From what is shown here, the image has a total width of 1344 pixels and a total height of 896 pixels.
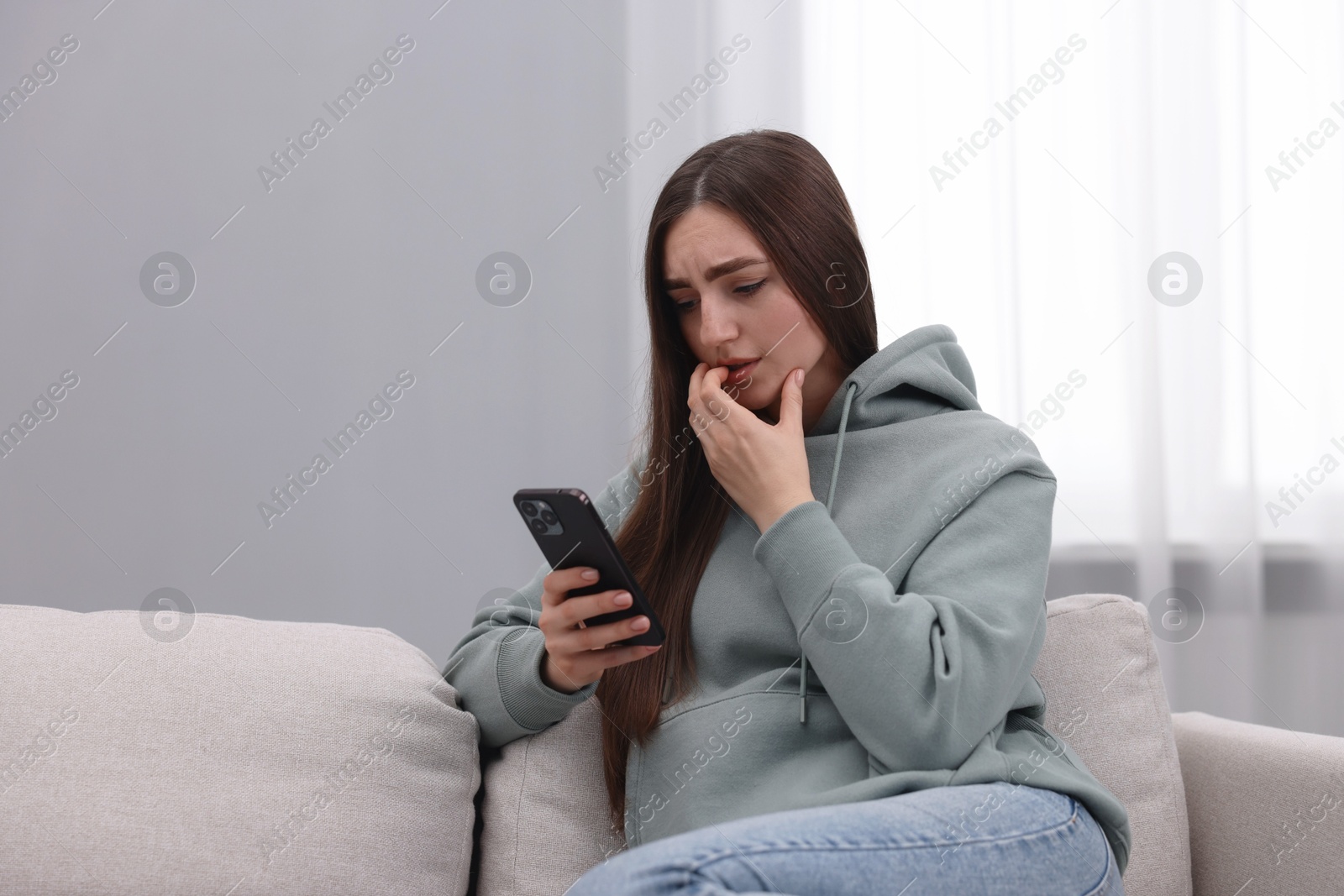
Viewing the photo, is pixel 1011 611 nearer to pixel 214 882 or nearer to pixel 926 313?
pixel 214 882

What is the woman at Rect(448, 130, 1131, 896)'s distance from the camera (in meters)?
0.81

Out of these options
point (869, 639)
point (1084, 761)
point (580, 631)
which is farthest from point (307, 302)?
point (1084, 761)

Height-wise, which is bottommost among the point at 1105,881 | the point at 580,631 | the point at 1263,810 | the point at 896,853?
the point at 1263,810

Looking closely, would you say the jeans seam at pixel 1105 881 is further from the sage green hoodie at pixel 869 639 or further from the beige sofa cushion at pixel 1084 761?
the beige sofa cushion at pixel 1084 761

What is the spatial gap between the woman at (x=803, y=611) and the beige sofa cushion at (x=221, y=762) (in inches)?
5.0

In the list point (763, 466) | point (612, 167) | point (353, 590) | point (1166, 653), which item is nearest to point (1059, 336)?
point (1166, 653)

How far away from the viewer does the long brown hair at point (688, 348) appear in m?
1.16

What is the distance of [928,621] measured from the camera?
91cm

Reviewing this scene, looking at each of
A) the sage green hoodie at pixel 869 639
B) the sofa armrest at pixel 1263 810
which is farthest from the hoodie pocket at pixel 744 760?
the sofa armrest at pixel 1263 810

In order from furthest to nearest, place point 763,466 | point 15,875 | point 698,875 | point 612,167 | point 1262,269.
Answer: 1. point 612,167
2. point 1262,269
3. point 763,466
4. point 15,875
5. point 698,875

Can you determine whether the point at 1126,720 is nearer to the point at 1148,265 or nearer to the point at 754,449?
the point at 754,449

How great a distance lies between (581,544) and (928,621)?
0.34 meters

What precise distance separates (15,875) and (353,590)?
116 centimetres

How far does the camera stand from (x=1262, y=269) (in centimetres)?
201
